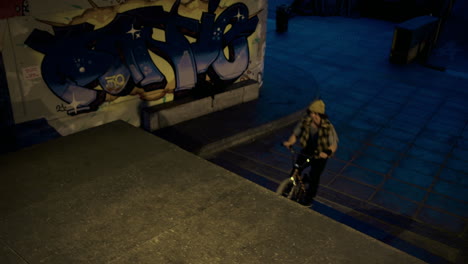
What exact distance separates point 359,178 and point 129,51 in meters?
5.25

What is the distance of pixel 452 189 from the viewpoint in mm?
8328

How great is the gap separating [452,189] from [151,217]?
6.04 meters

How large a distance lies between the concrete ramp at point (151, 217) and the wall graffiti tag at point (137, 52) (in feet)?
7.02

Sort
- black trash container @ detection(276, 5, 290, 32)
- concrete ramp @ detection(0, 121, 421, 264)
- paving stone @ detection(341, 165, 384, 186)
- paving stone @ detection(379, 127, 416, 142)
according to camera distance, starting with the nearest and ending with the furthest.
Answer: concrete ramp @ detection(0, 121, 421, 264)
paving stone @ detection(341, 165, 384, 186)
paving stone @ detection(379, 127, 416, 142)
black trash container @ detection(276, 5, 290, 32)

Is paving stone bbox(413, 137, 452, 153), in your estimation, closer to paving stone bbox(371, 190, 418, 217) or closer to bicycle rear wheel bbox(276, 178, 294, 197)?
paving stone bbox(371, 190, 418, 217)

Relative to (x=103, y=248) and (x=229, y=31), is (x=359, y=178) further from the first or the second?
(x=103, y=248)

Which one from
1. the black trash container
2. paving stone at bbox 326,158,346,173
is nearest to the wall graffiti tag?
paving stone at bbox 326,158,346,173

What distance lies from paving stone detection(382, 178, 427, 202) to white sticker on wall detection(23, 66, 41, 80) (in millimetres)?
6612

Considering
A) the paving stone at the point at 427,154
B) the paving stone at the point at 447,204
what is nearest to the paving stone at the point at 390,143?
the paving stone at the point at 427,154

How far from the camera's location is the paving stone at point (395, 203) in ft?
25.0

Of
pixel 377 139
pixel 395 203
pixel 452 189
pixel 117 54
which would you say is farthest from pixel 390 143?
pixel 117 54

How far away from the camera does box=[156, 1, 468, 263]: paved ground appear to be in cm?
739

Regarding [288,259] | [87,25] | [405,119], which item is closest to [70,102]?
[87,25]

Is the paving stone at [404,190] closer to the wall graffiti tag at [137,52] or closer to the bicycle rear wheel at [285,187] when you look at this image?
the bicycle rear wheel at [285,187]
